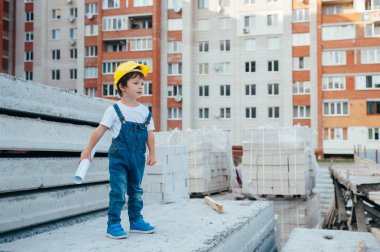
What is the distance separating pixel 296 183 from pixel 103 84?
31.4 m

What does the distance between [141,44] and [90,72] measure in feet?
19.7

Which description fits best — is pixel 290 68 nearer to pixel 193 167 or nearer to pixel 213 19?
pixel 213 19

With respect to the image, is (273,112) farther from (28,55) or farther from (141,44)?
(28,55)

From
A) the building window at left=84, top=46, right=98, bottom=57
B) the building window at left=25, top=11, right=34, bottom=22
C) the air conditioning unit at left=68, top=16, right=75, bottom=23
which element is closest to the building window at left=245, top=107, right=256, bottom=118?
the building window at left=84, top=46, right=98, bottom=57

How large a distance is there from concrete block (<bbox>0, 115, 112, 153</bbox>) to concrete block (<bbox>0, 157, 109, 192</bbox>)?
0.10 metres

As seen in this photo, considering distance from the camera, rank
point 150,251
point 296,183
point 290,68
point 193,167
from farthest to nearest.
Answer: point 290,68, point 193,167, point 296,183, point 150,251

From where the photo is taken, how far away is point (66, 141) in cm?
389

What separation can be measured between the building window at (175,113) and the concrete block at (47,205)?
35076mm

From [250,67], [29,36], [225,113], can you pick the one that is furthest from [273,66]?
[29,36]

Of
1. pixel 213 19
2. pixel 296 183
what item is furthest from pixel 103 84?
pixel 296 183

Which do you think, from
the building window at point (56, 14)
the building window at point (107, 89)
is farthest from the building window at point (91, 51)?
the building window at point (56, 14)

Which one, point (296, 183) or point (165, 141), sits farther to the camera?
point (165, 141)

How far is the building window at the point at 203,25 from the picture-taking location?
40500 millimetres

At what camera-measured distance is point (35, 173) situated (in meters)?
3.42
